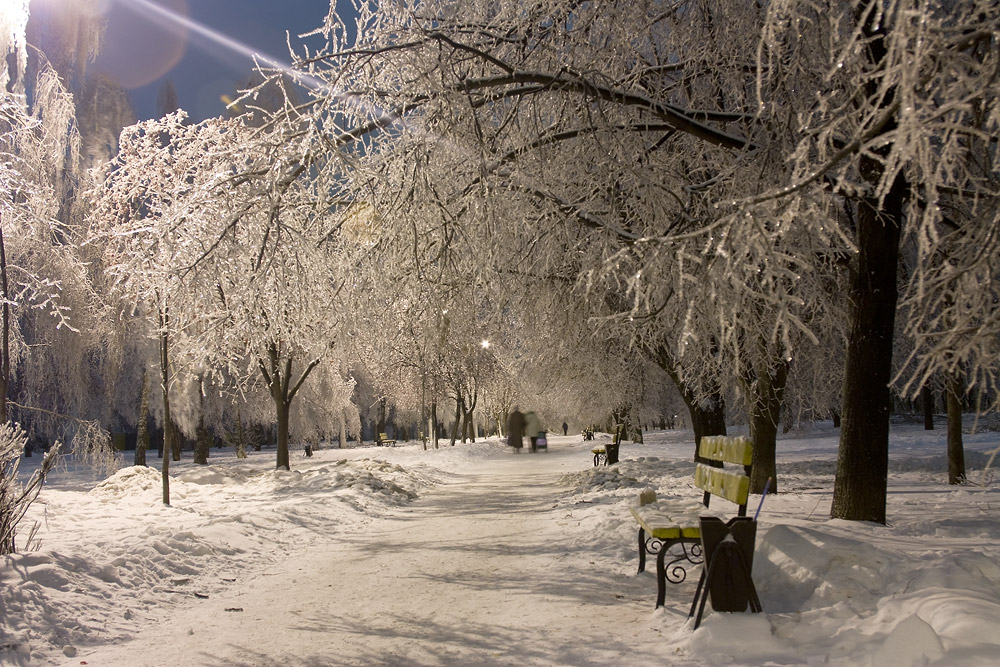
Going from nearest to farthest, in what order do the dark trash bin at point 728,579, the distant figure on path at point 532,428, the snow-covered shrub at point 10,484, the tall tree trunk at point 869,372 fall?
the dark trash bin at point 728,579 < the snow-covered shrub at point 10,484 < the tall tree trunk at point 869,372 < the distant figure on path at point 532,428

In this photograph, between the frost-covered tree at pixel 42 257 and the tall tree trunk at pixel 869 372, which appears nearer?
the tall tree trunk at pixel 869 372

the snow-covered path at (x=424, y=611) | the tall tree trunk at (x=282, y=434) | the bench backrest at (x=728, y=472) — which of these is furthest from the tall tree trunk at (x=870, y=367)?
the tall tree trunk at (x=282, y=434)

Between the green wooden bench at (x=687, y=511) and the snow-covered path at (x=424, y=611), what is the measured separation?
30 centimetres

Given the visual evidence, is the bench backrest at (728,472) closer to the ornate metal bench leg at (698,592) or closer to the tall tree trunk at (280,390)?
the ornate metal bench leg at (698,592)

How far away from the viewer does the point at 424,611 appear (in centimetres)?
523

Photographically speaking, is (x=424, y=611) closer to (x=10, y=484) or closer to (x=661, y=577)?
(x=661, y=577)

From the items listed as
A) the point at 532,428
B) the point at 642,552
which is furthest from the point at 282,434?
the point at 532,428

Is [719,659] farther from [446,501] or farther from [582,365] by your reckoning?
[582,365]

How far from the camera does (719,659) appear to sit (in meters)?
3.84

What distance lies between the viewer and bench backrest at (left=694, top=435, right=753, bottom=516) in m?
5.19

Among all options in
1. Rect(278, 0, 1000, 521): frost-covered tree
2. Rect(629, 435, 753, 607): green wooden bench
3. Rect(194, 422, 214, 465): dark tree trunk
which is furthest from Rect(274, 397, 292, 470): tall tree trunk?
Rect(629, 435, 753, 607): green wooden bench

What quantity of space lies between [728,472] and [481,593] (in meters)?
2.21

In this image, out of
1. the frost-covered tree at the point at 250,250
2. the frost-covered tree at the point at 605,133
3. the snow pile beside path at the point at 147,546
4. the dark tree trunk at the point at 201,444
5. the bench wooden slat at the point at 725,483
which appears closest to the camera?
the snow pile beside path at the point at 147,546

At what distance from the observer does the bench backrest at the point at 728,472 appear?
5.19 meters
